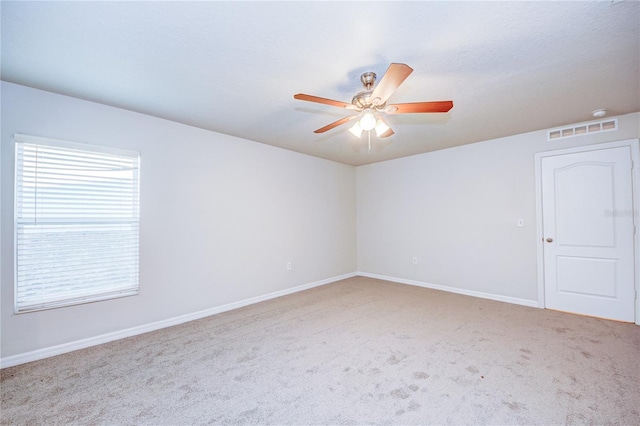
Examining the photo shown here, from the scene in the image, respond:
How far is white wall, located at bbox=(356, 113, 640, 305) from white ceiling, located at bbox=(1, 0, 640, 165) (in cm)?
100

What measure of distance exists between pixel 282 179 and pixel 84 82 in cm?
266

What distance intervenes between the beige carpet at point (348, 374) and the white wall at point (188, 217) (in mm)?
341

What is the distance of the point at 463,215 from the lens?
4.44 m

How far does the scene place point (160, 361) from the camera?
238cm

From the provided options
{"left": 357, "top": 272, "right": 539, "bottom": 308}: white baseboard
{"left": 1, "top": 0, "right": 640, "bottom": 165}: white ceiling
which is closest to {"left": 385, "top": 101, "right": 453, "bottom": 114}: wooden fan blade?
{"left": 1, "top": 0, "right": 640, "bottom": 165}: white ceiling

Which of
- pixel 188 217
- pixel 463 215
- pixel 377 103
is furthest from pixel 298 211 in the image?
pixel 377 103

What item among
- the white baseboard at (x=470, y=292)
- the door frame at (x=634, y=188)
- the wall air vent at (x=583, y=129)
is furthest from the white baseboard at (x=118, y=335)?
the wall air vent at (x=583, y=129)

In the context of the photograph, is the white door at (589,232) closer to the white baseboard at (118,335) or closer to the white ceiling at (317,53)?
the white ceiling at (317,53)

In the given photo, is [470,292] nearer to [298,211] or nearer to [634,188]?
[634,188]

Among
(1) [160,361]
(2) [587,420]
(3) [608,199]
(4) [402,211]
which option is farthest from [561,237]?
(1) [160,361]

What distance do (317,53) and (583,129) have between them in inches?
146

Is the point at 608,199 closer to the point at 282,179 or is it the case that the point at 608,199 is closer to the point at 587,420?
the point at 587,420

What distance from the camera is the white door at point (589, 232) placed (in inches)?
126

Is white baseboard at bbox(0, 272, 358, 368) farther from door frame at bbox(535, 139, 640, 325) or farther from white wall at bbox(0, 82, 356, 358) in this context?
door frame at bbox(535, 139, 640, 325)
